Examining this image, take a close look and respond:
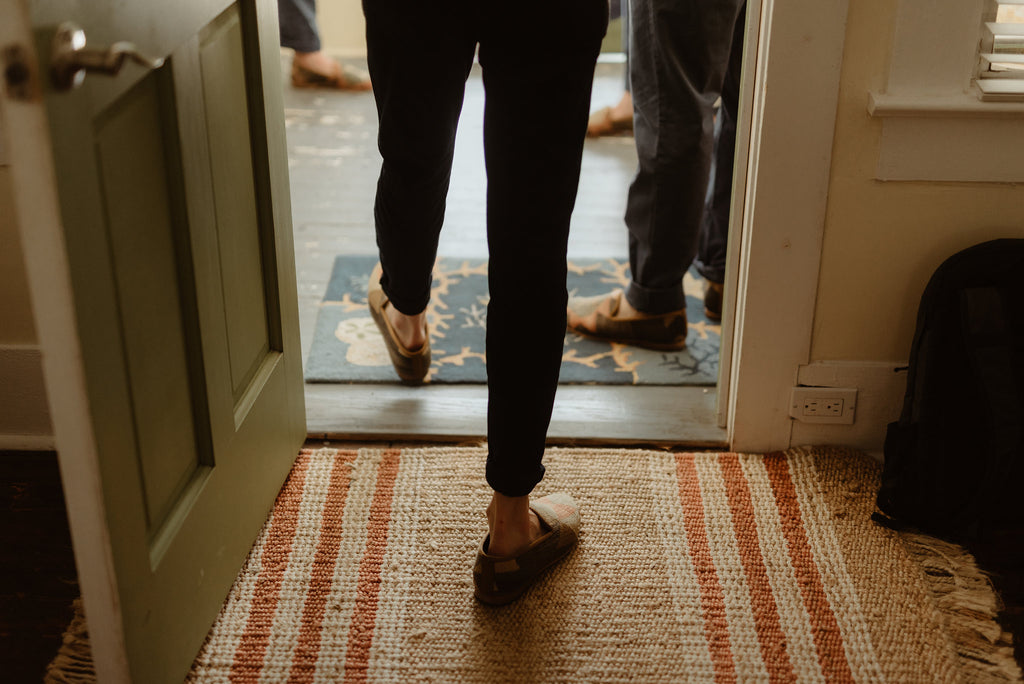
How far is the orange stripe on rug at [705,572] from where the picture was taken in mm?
1261

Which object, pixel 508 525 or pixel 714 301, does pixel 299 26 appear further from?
pixel 508 525

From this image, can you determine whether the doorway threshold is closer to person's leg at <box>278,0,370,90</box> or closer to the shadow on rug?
the shadow on rug

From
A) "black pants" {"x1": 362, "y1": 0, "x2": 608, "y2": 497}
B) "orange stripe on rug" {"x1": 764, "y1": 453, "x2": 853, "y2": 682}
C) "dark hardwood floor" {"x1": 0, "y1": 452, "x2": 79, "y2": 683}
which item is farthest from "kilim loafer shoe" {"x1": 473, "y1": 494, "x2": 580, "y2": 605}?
"dark hardwood floor" {"x1": 0, "y1": 452, "x2": 79, "y2": 683}

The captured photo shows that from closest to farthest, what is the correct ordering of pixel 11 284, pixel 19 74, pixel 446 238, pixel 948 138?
pixel 19 74 < pixel 948 138 < pixel 11 284 < pixel 446 238

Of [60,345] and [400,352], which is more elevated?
[60,345]

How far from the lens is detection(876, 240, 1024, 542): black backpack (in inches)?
54.6

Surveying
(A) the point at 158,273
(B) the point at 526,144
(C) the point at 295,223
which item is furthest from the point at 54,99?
(C) the point at 295,223

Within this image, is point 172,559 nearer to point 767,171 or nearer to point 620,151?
point 767,171

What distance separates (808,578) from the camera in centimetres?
139

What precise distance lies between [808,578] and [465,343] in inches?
34.4

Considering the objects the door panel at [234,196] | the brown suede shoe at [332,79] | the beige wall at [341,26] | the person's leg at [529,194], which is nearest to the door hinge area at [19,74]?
the door panel at [234,196]

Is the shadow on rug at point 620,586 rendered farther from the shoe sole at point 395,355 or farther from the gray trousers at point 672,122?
the gray trousers at point 672,122

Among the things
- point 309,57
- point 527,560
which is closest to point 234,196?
point 527,560

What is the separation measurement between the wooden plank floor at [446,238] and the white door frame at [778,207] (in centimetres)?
14
